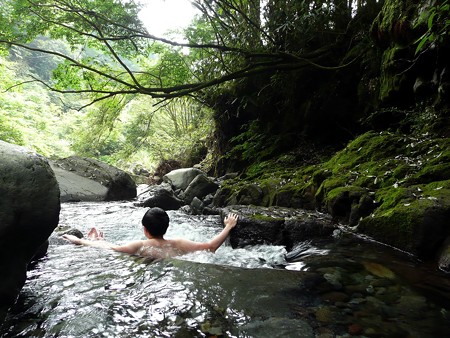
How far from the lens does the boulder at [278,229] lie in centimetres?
392

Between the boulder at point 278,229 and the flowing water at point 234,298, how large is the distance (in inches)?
20.2

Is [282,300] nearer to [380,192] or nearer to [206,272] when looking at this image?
[206,272]

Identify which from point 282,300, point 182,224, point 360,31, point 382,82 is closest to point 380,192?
point 282,300

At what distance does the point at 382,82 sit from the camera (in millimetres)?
5996

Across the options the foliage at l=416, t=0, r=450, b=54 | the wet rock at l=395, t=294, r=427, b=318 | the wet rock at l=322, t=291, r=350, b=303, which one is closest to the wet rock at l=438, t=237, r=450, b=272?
the wet rock at l=395, t=294, r=427, b=318

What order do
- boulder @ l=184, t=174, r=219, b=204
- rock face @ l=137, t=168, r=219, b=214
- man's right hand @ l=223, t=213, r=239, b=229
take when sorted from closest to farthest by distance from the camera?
man's right hand @ l=223, t=213, r=239, b=229 → rock face @ l=137, t=168, r=219, b=214 → boulder @ l=184, t=174, r=219, b=204

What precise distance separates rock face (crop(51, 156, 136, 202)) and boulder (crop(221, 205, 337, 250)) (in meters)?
7.33

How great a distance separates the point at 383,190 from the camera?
3930 mm

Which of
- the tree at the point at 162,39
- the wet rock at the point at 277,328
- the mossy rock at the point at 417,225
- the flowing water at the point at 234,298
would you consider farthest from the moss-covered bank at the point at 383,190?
the tree at the point at 162,39

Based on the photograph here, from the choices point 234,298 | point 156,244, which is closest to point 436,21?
point 234,298

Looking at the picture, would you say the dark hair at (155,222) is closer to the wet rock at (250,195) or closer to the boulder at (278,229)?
the boulder at (278,229)

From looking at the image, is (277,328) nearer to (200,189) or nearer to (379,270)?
(379,270)

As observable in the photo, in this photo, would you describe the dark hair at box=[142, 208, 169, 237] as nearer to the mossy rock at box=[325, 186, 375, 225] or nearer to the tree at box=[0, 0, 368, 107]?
the mossy rock at box=[325, 186, 375, 225]

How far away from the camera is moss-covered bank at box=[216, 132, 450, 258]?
3002 millimetres
